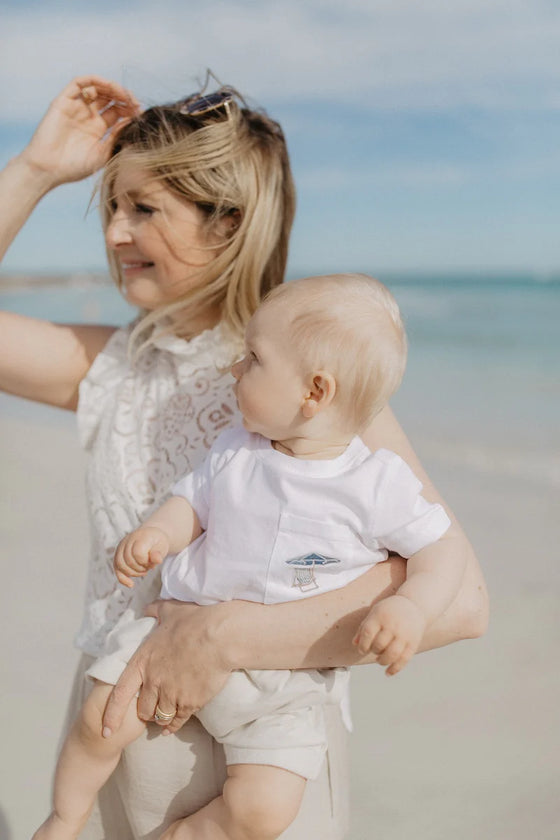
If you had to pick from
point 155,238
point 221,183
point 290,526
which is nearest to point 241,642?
point 290,526

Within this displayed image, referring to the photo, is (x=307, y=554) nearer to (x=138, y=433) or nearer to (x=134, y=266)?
(x=138, y=433)

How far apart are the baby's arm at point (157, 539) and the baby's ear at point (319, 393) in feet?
1.02

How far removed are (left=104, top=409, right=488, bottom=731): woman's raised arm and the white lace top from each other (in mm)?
230

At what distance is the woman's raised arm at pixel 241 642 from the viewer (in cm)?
174

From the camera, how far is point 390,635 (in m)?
1.53

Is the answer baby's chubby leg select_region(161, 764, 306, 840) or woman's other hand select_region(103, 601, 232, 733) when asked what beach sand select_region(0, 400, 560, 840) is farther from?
woman's other hand select_region(103, 601, 232, 733)

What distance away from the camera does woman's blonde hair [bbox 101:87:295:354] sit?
87.7 inches

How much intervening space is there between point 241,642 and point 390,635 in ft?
1.06

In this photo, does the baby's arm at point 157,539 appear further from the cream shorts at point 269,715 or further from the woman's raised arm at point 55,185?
the woman's raised arm at point 55,185

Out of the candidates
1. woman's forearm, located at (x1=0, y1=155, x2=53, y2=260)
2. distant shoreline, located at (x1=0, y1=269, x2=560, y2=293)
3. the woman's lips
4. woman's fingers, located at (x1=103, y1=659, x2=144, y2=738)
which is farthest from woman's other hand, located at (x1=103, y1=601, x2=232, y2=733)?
distant shoreline, located at (x1=0, y1=269, x2=560, y2=293)

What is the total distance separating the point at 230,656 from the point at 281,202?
1174 mm

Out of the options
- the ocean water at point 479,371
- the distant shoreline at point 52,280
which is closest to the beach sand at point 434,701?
the ocean water at point 479,371

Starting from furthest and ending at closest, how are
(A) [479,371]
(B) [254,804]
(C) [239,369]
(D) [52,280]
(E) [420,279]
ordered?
(E) [420,279]
(D) [52,280]
(A) [479,371]
(C) [239,369]
(B) [254,804]

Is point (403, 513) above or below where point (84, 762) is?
above
